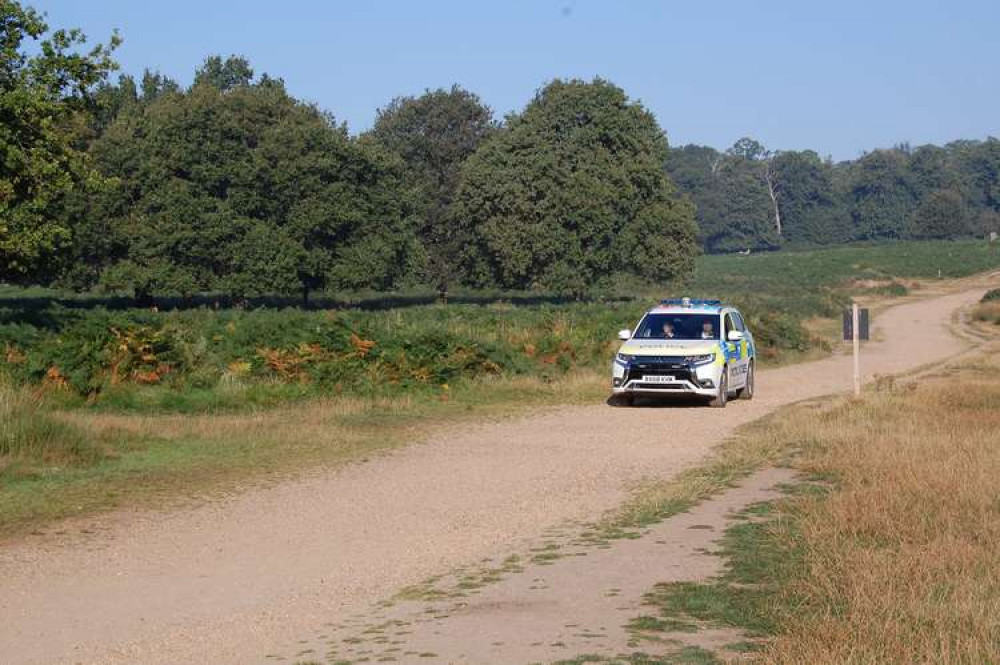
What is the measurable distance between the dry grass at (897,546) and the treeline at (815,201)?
160695mm

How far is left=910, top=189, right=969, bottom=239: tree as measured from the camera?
550 ft

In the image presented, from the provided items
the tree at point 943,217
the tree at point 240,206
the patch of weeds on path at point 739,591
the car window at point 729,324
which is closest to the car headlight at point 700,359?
the car window at point 729,324

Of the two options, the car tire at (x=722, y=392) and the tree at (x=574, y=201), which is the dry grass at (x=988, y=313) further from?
the car tire at (x=722, y=392)

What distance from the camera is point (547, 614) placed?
28.7ft

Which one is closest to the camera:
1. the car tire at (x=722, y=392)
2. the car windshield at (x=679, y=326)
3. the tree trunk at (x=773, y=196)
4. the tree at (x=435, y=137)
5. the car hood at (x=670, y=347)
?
the car hood at (x=670, y=347)

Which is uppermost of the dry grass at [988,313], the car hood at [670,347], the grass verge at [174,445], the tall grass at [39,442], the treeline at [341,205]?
the treeline at [341,205]

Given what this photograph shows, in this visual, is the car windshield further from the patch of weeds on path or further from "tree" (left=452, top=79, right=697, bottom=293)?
"tree" (left=452, top=79, right=697, bottom=293)

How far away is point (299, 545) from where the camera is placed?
464 inches

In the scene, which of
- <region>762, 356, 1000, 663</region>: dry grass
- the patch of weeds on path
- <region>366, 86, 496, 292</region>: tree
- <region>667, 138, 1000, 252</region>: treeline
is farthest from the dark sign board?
<region>667, 138, 1000, 252</region>: treeline

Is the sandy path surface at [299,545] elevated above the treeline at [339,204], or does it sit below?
below

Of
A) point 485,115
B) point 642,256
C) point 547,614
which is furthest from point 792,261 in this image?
point 547,614

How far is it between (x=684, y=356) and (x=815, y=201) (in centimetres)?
17196

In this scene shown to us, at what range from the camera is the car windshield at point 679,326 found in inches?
1017

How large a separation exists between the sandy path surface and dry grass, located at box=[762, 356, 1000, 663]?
89.0 inches
